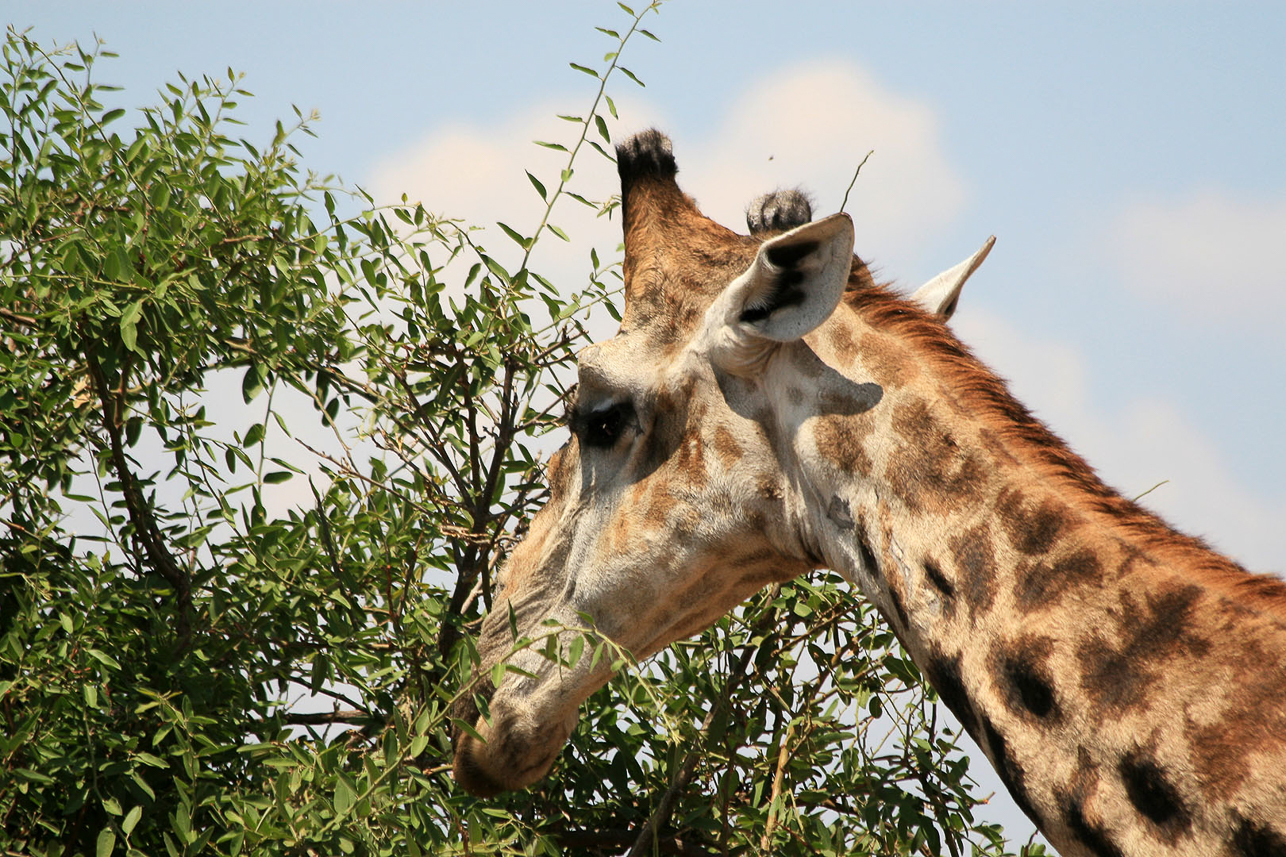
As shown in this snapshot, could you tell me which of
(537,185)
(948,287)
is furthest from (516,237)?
(948,287)

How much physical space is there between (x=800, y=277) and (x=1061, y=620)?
1.13 metres

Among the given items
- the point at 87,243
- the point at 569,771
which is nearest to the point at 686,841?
the point at 569,771

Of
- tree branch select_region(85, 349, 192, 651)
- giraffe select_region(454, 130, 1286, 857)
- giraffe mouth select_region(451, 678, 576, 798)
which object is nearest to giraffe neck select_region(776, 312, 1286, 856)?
giraffe select_region(454, 130, 1286, 857)

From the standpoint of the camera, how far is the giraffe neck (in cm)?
251

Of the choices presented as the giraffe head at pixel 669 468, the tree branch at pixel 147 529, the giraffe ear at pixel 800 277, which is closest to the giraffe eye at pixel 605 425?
the giraffe head at pixel 669 468

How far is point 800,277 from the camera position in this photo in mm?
3355

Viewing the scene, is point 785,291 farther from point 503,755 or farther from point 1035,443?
point 503,755

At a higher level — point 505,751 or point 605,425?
point 605,425

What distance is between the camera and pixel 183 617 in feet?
12.8

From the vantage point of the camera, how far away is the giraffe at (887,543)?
8.50ft

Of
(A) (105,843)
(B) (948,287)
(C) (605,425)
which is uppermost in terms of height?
(B) (948,287)

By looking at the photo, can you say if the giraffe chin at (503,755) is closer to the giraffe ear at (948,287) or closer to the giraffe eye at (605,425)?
the giraffe eye at (605,425)

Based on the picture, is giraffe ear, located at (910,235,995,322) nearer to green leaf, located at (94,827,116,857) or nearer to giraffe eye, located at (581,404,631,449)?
giraffe eye, located at (581,404,631,449)

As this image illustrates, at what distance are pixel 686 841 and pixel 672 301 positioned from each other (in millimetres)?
1892
